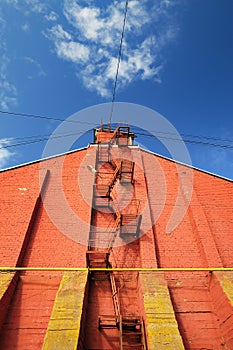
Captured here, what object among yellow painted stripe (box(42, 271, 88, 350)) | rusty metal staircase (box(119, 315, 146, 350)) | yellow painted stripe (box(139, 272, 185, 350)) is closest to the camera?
yellow painted stripe (box(42, 271, 88, 350))

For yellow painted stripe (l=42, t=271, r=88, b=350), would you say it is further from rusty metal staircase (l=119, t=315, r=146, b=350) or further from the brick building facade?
rusty metal staircase (l=119, t=315, r=146, b=350)

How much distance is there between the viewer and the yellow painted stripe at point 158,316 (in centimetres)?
505

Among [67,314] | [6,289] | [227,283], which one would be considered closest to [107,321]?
[67,314]

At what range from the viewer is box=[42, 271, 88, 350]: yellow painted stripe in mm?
4814

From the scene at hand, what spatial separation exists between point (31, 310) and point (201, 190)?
7780 mm

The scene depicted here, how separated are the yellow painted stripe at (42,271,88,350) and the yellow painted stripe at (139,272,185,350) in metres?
1.61

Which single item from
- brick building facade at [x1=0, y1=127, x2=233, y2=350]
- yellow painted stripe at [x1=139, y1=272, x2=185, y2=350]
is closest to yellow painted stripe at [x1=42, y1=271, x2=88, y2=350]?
brick building facade at [x1=0, y1=127, x2=233, y2=350]

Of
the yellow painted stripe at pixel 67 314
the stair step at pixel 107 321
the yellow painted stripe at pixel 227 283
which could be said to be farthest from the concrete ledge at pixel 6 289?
the yellow painted stripe at pixel 227 283

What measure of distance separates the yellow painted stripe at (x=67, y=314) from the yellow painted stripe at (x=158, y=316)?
1.61 metres

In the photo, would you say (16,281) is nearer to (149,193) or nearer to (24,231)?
(24,231)

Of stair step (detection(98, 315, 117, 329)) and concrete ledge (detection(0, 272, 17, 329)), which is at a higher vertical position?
concrete ledge (detection(0, 272, 17, 329))

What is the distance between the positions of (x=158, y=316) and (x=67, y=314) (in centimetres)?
216

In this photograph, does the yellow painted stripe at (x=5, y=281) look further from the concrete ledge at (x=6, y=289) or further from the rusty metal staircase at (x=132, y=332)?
the rusty metal staircase at (x=132, y=332)

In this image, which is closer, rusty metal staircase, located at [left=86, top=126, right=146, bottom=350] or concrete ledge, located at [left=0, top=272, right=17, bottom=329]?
concrete ledge, located at [left=0, top=272, right=17, bottom=329]
